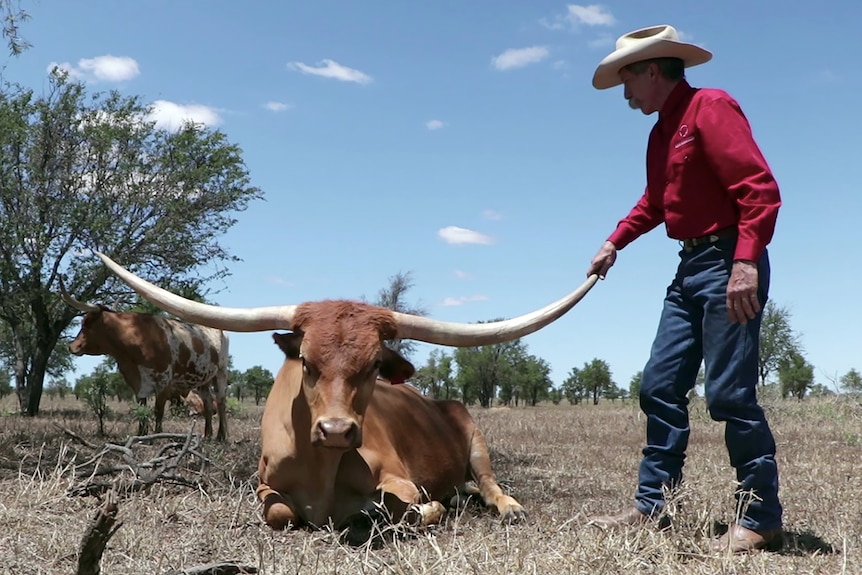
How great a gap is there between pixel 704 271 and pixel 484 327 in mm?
1180

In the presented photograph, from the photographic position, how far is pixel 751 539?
3666mm

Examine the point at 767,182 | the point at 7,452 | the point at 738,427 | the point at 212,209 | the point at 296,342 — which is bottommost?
the point at 7,452

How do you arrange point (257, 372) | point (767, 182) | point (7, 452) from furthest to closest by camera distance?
point (257, 372), point (7, 452), point (767, 182)

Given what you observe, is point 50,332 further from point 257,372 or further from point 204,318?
point 257,372

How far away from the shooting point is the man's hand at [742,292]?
3.59 meters

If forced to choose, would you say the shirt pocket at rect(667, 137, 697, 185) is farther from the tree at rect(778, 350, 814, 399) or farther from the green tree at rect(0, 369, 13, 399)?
the green tree at rect(0, 369, 13, 399)

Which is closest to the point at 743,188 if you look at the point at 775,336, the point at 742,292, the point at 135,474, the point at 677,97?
the point at 742,292

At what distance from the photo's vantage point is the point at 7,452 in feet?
22.6

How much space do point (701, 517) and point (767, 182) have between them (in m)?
1.45

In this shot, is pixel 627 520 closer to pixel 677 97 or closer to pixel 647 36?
pixel 677 97

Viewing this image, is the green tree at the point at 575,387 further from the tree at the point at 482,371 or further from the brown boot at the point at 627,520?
the brown boot at the point at 627,520

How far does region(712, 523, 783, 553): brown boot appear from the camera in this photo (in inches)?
142

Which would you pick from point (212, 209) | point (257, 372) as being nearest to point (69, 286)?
point (212, 209)

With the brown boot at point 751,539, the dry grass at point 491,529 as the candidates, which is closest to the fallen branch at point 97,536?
the dry grass at point 491,529
